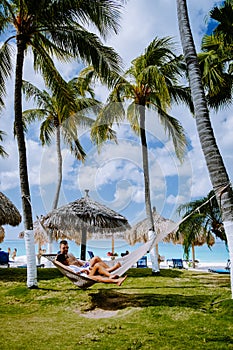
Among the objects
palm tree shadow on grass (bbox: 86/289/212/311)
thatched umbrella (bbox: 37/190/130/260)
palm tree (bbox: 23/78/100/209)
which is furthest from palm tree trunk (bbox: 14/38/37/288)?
palm tree (bbox: 23/78/100/209)

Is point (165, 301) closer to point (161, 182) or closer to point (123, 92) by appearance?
point (161, 182)

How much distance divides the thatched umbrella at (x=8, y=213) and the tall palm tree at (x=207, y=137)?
558 centimetres

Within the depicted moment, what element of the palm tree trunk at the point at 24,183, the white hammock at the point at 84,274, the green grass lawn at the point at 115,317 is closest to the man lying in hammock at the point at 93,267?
the white hammock at the point at 84,274

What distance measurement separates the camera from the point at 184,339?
2.92 metres

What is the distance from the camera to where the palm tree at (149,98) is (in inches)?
308

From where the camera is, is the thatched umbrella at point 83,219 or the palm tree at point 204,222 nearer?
the palm tree at point 204,222

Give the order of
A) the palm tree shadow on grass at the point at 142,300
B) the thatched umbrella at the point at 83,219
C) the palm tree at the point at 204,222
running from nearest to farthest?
the palm tree shadow on grass at the point at 142,300 → the palm tree at the point at 204,222 → the thatched umbrella at the point at 83,219

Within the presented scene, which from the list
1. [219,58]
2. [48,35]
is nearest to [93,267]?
[48,35]

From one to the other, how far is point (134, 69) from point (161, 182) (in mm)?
2727

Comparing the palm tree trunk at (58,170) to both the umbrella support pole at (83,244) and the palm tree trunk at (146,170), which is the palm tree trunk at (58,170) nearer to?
the umbrella support pole at (83,244)

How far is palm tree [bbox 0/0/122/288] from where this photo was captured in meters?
5.54

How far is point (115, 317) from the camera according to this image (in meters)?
3.85

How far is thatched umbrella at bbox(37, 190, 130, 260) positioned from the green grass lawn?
2.65 meters

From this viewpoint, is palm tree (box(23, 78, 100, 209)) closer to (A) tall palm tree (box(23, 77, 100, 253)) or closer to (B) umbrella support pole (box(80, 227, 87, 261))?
(A) tall palm tree (box(23, 77, 100, 253))
